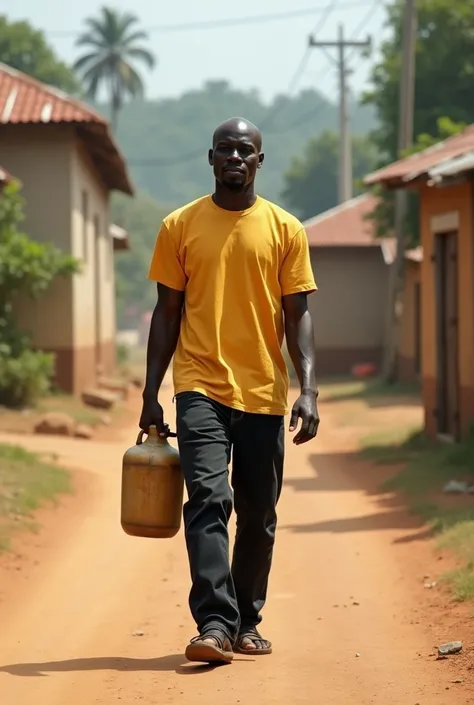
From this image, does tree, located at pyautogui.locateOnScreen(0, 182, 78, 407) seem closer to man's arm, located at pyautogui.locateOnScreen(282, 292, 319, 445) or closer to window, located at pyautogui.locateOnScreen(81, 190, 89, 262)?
window, located at pyautogui.locateOnScreen(81, 190, 89, 262)

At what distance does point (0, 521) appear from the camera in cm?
941

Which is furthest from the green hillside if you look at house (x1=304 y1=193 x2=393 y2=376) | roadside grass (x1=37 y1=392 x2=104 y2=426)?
roadside grass (x1=37 y1=392 x2=104 y2=426)

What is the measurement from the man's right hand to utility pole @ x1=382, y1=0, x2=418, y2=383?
60.9 feet

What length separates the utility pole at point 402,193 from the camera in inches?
936

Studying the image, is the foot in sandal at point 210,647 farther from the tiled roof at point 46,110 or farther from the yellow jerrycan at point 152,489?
the tiled roof at point 46,110

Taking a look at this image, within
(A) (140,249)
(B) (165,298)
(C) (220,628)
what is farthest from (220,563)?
(A) (140,249)

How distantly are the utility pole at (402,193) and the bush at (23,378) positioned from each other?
7.65 metres

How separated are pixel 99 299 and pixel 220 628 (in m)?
22.9

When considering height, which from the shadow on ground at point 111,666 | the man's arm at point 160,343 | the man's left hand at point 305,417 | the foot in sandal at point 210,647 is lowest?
the shadow on ground at point 111,666

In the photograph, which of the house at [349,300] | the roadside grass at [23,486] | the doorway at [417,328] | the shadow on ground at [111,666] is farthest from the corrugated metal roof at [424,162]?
the house at [349,300]

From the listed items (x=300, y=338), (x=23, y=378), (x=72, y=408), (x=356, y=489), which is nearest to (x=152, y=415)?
(x=300, y=338)

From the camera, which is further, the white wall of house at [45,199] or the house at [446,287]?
the white wall of house at [45,199]

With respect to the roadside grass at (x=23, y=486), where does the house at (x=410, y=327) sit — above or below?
above

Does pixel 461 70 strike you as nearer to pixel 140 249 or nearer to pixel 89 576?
pixel 89 576
